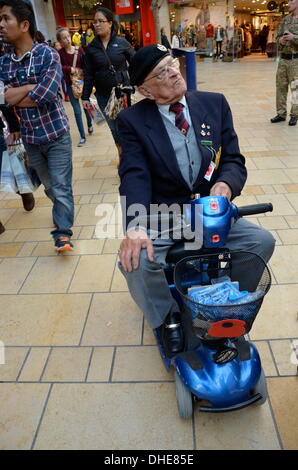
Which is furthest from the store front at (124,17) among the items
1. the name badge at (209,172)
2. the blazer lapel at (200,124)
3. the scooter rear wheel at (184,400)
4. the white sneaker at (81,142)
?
the scooter rear wheel at (184,400)

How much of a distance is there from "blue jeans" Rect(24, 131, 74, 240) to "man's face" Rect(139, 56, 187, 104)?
1238 mm

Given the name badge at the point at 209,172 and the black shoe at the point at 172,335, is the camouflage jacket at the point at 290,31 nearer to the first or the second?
the name badge at the point at 209,172

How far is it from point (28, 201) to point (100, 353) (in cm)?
217

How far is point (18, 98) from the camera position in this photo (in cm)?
244

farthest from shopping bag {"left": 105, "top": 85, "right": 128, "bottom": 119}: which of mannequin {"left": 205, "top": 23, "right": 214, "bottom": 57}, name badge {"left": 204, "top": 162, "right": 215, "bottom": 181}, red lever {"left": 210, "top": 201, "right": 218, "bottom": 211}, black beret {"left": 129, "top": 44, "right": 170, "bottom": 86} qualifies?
mannequin {"left": 205, "top": 23, "right": 214, "bottom": 57}

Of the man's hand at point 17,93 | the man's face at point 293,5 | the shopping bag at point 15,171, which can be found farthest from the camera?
the man's face at point 293,5

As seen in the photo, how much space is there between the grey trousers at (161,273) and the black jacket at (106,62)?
110 inches

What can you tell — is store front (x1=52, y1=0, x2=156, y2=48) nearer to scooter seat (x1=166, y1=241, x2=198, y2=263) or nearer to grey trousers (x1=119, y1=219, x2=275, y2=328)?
grey trousers (x1=119, y1=219, x2=275, y2=328)

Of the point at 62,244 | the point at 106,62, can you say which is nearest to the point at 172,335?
the point at 62,244

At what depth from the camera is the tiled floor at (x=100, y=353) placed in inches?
60.1

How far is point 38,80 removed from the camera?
246 cm

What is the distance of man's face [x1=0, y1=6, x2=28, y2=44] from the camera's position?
2.29 metres

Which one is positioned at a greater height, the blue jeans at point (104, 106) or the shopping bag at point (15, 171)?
the blue jeans at point (104, 106)
